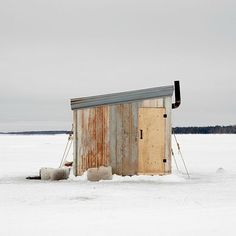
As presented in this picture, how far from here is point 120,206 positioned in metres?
10.1

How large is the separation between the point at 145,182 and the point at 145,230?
26.4 feet

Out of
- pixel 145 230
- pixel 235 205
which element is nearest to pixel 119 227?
pixel 145 230

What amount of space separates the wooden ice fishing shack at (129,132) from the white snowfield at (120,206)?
645 mm

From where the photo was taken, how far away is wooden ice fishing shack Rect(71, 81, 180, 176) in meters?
16.9

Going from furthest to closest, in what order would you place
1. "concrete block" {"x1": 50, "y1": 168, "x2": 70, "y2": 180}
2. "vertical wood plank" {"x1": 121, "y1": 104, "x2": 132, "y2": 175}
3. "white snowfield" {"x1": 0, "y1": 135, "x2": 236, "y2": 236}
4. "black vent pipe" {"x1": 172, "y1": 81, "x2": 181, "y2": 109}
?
"black vent pipe" {"x1": 172, "y1": 81, "x2": 181, "y2": 109} → "vertical wood plank" {"x1": 121, "y1": 104, "x2": 132, "y2": 175} → "concrete block" {"x1": 50, "y1": 168, "x2": 70, "y2": 180} → "white snowfield" {"x1": 0, "y1": 135, "x2": 236, "y2": 236}

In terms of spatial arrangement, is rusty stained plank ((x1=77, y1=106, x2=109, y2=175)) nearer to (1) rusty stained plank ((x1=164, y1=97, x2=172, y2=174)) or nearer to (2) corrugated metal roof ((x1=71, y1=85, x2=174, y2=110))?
(2) corrugated metal roof ((x1=71, y1=85, x2=174, y2=110))

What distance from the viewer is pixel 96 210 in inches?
375

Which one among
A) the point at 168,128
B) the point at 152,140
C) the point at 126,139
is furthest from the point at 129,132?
the point at 168,128

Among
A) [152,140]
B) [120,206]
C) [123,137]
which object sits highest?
[123,137]

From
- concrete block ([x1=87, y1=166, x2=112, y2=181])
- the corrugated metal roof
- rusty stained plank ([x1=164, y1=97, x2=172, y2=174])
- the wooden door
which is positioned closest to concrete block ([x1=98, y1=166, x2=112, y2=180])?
concrete block ([x1=87, y1=166, x2=112, y2=181])

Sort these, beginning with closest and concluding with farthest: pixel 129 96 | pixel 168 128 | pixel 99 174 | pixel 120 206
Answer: pixel 120 206 < pixel 99 174 < pixel 129 96 < pixel 168 128

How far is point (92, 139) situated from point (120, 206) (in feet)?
23.4

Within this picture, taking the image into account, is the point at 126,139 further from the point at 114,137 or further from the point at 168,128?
the point at 168,128

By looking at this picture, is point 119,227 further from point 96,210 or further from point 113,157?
point 113,157
